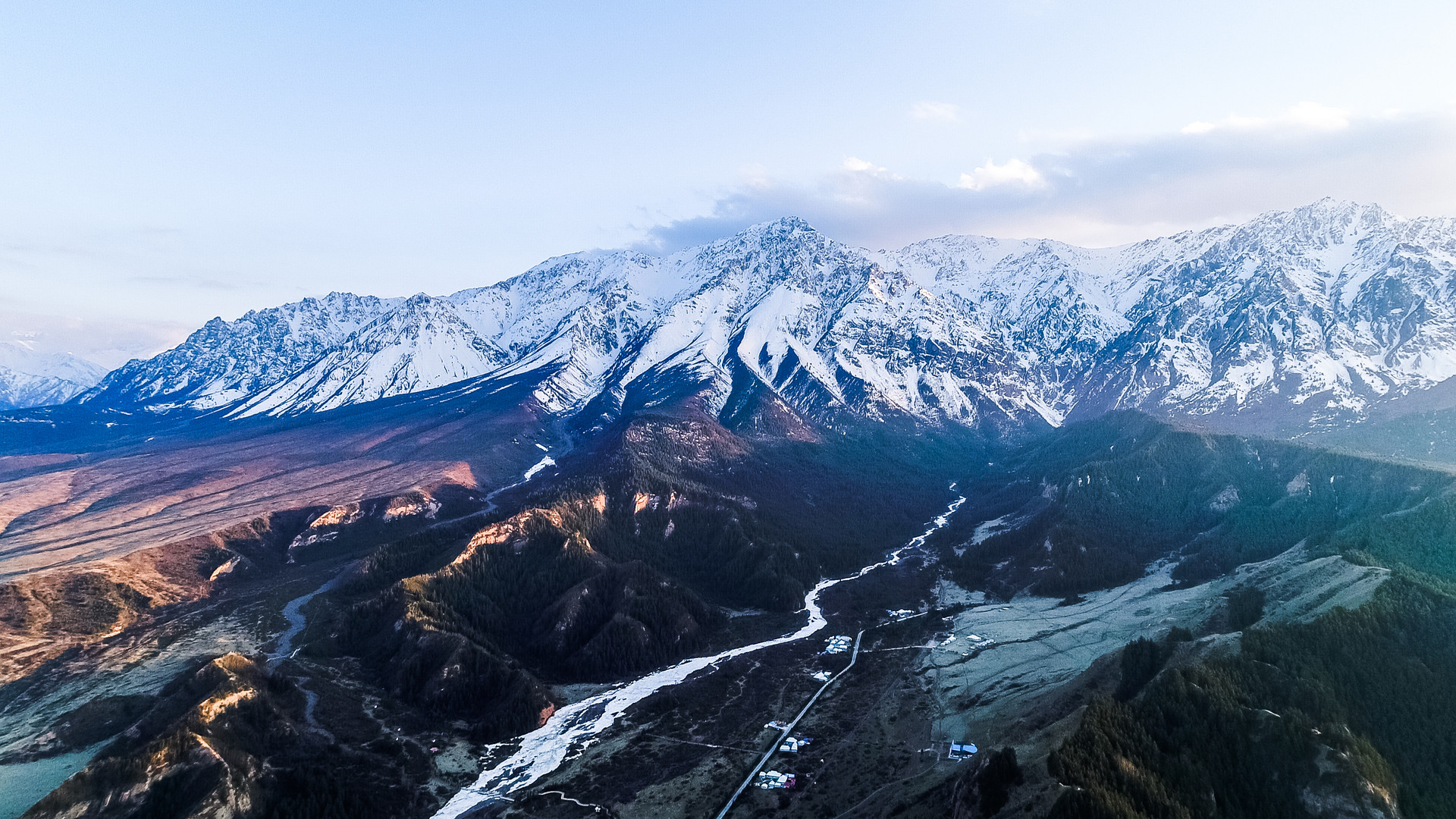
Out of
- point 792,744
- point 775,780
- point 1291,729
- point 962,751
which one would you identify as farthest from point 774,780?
point 1291,729

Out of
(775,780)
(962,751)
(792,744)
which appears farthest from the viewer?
(792,744)

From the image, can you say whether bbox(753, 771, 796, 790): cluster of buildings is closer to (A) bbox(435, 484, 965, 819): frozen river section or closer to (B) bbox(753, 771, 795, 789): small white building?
(B) bbox(753, 771, 795, 789): small white building

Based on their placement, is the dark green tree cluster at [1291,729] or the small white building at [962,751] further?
the small white building at [962,751]

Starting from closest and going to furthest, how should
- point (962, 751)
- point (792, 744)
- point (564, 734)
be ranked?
point (962, 751) < point (792, 744) < point (564, 734)

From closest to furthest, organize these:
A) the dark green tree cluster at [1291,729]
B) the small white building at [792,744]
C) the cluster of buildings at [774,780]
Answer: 1. the dark green tree cluster at [1291,729]
2. the cluster of buildings at [774,780]
3. the small white building at [792,744]

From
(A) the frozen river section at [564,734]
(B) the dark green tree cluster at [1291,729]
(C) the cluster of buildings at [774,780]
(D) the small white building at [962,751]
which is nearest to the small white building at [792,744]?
(C) the cluster of buildings at [774,780]

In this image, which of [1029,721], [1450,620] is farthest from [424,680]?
[1450,620]

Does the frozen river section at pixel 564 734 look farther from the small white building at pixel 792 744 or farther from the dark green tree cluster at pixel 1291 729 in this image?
the dark green tree cluster at pixel 1291 729

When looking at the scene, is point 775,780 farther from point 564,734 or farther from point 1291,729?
point 1291,729
